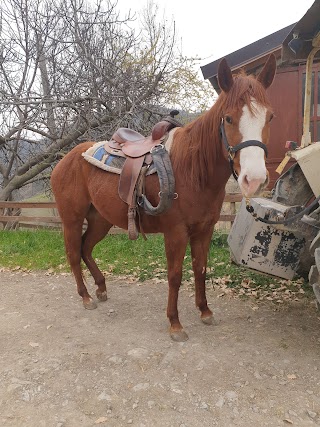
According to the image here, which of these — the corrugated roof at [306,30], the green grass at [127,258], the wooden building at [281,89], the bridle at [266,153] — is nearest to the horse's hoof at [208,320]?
the green grass at [127,258]

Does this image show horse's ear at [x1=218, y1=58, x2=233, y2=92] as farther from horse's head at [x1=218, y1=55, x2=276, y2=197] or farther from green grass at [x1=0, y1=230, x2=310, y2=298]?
green grass at [x1=0, y1=230, x2=310, y2=298]

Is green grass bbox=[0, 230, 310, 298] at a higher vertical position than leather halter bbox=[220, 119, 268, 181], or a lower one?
lower

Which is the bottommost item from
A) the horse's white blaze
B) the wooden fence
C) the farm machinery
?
the wooden fence

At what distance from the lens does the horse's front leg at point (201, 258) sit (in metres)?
2.98

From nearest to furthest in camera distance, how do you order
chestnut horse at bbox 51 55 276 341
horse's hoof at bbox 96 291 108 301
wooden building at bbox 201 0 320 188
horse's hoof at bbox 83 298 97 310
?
chestnut horse at bbox 51 55 276 341 < horse's hoof at bbox 83 298 97 310 < horse's hoof at bbox 96 291 108 301 < wooden building at bbox 201 0 320 188

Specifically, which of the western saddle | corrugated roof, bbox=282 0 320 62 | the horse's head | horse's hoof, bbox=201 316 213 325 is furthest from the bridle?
horse's hoof, bbox=201 316 213 325

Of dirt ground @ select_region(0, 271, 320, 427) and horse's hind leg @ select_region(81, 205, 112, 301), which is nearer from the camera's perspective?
dirt ground @ select_region(0, 271, 320, 427)

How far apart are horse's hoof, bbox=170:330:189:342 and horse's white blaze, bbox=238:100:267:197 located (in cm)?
149

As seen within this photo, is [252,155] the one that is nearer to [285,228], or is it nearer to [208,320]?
[285,228]

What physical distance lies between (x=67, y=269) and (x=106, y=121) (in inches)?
165

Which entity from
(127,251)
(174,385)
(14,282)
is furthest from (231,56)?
(174,385)

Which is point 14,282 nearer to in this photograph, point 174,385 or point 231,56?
point 174,385

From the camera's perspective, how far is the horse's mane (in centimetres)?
225

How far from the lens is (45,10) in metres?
8.54
